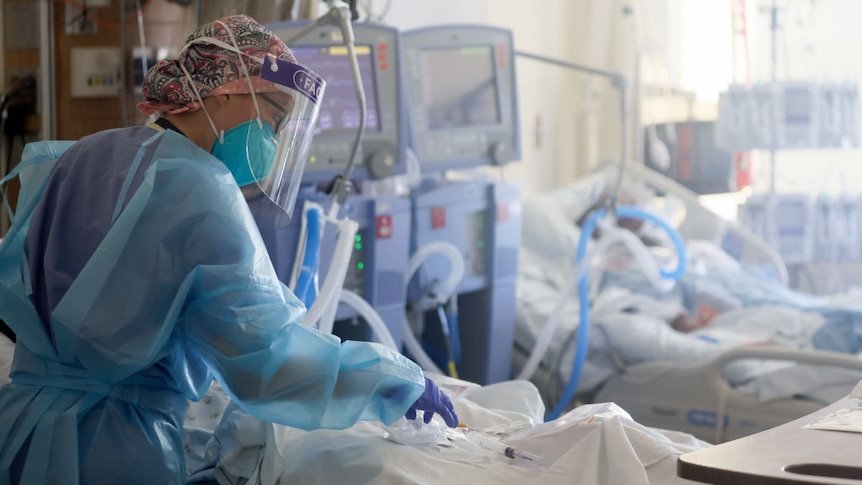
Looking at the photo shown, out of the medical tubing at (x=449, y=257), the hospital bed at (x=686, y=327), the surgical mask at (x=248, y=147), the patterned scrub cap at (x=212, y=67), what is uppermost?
the patterned scrub cap at (x=212, y=67)

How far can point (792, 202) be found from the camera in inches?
200

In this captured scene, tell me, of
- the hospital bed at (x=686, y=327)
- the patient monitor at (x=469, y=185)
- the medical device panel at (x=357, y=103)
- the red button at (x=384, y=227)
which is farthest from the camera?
the patient monitor at (x=469, y=185)

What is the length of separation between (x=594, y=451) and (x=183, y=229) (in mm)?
731

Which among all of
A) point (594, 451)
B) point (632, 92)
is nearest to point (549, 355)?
point (632, 92)

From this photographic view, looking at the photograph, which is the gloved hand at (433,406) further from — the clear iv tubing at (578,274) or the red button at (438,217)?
the clear iv tubing at (578,274)

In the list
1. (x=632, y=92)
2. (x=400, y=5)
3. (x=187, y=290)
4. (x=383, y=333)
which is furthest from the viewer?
(x=632, y=92)

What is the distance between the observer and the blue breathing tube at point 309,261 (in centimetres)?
269

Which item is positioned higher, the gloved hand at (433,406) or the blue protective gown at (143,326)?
the blue protective gown at (143,326)

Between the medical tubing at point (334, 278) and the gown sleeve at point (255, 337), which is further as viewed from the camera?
the medical tubing at point (334, 278)

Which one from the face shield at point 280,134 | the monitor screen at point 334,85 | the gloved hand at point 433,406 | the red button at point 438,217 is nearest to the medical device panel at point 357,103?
the monitor screen at point 334,85

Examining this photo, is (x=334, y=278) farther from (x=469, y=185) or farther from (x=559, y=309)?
(x=559, y=309)

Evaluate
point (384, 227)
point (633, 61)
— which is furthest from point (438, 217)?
point (633, 61)

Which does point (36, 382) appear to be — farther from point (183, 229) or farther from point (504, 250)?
point (504, 250)

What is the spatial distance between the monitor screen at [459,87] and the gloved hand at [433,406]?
199cm
